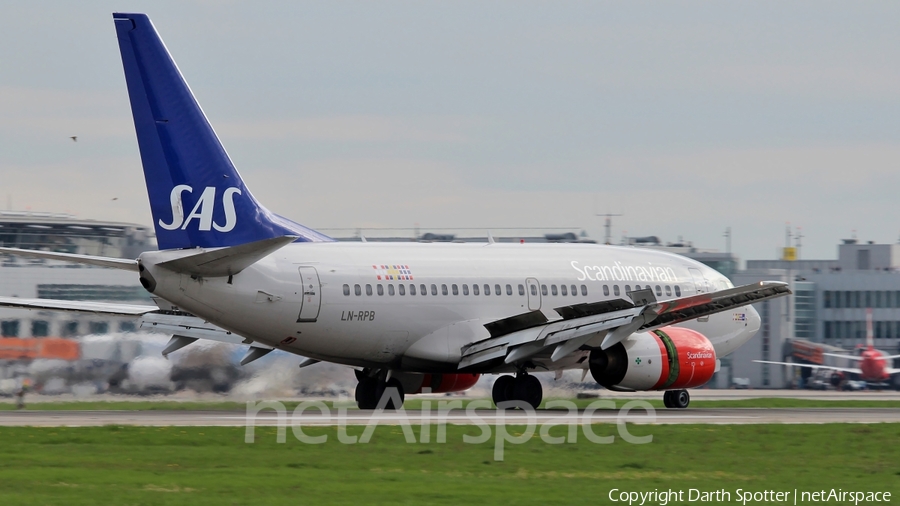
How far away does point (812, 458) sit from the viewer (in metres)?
22.8

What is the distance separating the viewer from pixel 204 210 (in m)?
31.0

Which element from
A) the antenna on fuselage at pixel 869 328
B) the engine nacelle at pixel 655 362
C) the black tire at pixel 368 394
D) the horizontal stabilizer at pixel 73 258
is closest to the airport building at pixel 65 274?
the black tire at pixel 368 394

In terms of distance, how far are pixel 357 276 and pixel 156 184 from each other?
5874mm

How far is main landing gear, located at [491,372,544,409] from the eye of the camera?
35.0m

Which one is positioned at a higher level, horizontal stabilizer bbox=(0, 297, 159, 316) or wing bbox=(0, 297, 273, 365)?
horizontal stabilizer bbox=(0, 297, 159, 316)

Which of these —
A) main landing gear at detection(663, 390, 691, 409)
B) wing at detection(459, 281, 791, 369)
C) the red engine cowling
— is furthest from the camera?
the red engine cowling

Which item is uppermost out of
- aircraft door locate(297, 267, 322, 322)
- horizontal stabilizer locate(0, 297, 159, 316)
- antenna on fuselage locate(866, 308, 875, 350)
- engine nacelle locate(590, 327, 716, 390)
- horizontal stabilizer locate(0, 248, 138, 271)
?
horizontal stabilizer locate(0, 248, 138, 271)

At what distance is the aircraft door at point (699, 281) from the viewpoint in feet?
Answer: 132

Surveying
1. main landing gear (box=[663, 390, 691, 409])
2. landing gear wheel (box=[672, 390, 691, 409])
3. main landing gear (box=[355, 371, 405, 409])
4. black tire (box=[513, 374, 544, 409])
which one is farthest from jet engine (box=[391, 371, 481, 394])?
landing gear wheel (box=[672, 390, 691, 409])

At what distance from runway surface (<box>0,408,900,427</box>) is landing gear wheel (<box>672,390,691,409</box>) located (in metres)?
1.54

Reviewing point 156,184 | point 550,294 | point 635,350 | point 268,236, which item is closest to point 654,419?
point 635,350

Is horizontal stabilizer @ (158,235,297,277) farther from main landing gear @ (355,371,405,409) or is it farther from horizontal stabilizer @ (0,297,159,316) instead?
main landing gear @ (355,371,405,409)

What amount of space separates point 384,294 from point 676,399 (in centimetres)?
900

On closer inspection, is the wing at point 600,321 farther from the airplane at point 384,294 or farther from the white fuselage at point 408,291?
the white fuselage at point 408,291
